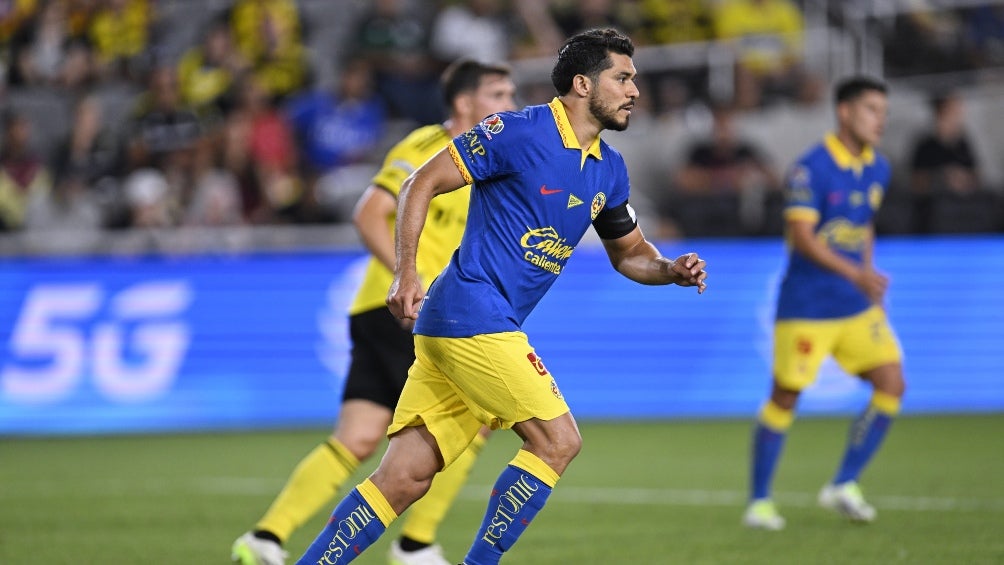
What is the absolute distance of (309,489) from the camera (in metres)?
6.63

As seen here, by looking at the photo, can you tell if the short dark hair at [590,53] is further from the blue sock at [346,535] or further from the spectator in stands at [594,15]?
the spectator in stands at [594,15]

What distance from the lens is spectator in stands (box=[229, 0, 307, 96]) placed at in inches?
690

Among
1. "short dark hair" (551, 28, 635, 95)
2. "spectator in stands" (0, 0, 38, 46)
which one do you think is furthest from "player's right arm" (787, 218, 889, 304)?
"spectator in stands" (0, 0, 38, 46)

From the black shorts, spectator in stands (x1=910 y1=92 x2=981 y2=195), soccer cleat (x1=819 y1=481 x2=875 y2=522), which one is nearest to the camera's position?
the black shorts

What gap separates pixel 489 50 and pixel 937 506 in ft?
32.5

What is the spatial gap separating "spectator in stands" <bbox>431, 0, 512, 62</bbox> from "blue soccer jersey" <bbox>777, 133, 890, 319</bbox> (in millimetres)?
8950

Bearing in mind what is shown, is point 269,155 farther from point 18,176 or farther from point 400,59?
point 18,176

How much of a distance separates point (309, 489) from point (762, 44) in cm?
1136

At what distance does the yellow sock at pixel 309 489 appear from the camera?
6.59m

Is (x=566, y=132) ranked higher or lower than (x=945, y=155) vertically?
higher

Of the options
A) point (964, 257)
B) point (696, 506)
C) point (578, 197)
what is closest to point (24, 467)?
point (696, 506)

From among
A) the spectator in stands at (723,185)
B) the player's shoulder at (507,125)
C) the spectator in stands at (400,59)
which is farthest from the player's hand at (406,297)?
the spectator in stands at (400,59)

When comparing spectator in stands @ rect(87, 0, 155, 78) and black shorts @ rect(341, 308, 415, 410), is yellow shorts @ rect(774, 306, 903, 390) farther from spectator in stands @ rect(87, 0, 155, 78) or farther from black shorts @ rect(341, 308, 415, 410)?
spectator in stands @ rect(87, 0, 155, 78)

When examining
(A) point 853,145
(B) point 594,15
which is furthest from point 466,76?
(B) point 594,15
